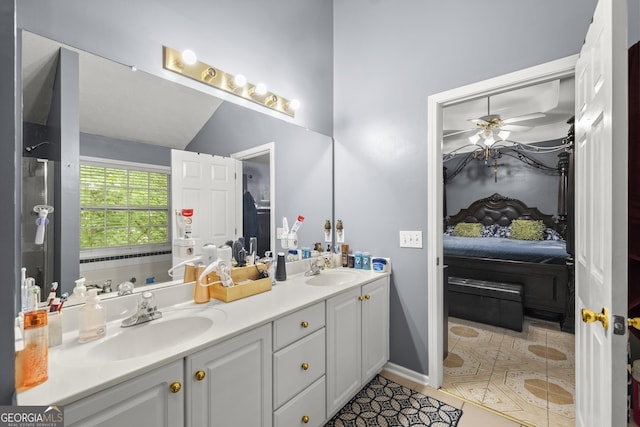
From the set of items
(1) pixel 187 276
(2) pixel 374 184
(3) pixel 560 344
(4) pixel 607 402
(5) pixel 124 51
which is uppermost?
(5) pixel 124 51

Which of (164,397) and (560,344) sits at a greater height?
(164,397)

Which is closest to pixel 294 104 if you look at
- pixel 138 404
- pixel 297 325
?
pixel 297 325

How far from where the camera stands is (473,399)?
195cm

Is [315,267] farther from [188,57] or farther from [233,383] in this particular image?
[188,57]

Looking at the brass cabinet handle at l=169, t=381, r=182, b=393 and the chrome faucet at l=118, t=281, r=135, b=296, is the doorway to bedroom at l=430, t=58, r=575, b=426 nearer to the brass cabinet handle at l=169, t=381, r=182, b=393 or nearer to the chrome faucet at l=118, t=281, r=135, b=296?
the brass cabinet handle at l=169, t=381, r=182, b=393

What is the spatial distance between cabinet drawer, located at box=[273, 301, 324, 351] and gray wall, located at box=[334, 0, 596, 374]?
2.95 ft

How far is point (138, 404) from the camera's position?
2.87 ft

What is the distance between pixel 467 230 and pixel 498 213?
65 centimetres

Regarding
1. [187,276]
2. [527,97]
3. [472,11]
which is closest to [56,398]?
[187,276]

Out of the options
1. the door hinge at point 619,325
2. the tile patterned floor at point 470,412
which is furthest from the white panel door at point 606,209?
the tile patterned floor at point 470,412

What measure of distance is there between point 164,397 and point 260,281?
0.79 meters

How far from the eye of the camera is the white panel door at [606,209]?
2.91 ft

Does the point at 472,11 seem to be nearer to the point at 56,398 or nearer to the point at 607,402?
the point at 607,402
